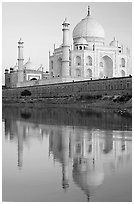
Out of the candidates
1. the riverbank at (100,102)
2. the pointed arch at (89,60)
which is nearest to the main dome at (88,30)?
the pointed arch at (89,60)

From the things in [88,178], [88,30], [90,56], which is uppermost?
[88,30]

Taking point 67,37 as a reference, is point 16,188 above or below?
below

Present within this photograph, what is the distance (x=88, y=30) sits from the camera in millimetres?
42344

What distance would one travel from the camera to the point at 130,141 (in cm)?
773

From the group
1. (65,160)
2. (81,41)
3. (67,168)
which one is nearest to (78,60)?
(81,41)

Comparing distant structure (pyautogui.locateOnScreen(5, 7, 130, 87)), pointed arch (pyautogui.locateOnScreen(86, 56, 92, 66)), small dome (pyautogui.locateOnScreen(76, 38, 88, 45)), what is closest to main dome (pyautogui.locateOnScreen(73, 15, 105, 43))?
distant structure (pyautogui.locateOnScreen(5, 7, 130, 87))

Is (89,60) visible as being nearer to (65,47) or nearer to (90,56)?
(90,56)

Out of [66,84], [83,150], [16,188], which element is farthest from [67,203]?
[66,84]

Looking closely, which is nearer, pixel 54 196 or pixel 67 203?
pixel 67 203

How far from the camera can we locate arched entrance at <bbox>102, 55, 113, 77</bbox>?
43000mm

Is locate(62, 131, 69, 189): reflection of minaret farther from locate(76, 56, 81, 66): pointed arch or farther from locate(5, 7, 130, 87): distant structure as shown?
locate(76, 56, 81, 66): pointed arch

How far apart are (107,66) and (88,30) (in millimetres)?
5612

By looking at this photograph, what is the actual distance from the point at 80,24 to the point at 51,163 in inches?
1531

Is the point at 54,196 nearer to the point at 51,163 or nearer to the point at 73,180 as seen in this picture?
the point at 73,180
